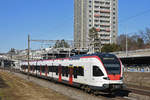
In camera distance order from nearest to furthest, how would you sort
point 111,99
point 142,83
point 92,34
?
point 111,99
point 142,83
point 92,34

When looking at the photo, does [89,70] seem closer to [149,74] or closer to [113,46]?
[149,74]

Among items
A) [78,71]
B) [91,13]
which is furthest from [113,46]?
[78,71]

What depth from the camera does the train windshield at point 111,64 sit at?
19953mm

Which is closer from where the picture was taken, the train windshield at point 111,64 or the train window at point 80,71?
the train windshield at point 111,64

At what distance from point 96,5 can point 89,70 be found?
11910cm

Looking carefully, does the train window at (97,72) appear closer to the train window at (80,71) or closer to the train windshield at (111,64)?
the train windshield at (111,64)

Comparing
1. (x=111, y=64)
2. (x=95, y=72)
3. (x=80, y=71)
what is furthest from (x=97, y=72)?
(x=80, y=71)

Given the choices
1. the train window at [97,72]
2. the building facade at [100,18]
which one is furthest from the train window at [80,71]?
the building facade at [100,18]

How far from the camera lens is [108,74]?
64.5ft

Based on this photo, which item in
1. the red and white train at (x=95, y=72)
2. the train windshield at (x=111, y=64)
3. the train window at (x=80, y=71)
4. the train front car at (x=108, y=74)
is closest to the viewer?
the train front car at (x=108, y=74)

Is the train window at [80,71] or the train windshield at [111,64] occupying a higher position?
the train windshield at [111,64]

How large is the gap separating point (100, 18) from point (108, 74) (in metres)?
120

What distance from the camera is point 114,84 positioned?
773 inches

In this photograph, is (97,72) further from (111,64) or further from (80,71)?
(80,71)
